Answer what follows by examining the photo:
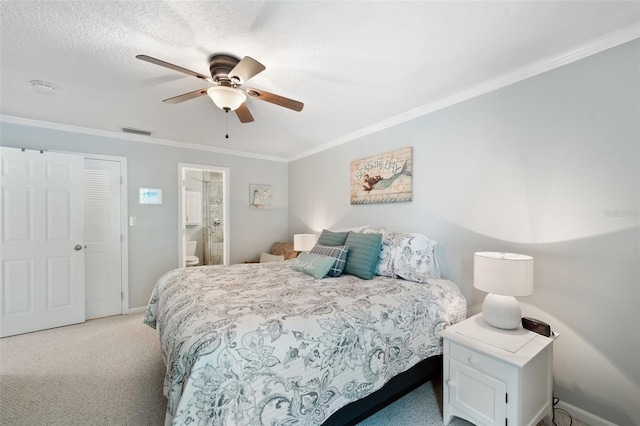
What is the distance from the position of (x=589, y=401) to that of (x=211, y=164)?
472 centimetres

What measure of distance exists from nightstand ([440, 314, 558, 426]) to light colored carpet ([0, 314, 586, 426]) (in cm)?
24

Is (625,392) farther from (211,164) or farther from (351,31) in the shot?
(211,164)

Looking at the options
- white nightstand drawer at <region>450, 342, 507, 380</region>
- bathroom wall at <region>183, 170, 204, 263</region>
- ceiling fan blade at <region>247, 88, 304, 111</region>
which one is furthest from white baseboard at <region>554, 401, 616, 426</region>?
bathroom wall at <region>183, 170, 204, 263</region>

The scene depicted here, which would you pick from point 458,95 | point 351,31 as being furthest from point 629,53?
point 351,31

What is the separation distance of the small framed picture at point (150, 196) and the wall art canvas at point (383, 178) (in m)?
2.76

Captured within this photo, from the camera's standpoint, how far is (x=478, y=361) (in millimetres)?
1587

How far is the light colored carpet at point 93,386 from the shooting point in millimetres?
1761

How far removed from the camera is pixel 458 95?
2420 millimetres

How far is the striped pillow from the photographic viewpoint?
2.51m

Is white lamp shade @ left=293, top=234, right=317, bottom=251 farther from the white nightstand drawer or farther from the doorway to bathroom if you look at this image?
the white nightstand drawer

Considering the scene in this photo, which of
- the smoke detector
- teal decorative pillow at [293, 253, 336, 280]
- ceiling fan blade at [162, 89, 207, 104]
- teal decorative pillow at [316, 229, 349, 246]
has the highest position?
the smoke detector

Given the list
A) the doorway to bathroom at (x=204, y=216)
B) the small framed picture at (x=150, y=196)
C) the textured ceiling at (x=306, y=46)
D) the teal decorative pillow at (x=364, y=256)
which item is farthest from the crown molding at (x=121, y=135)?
the teal decorative pillow at (x=364, y=256)

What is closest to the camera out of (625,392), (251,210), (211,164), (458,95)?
(625,392)

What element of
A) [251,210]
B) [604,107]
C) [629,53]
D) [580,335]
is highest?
[629,53]
